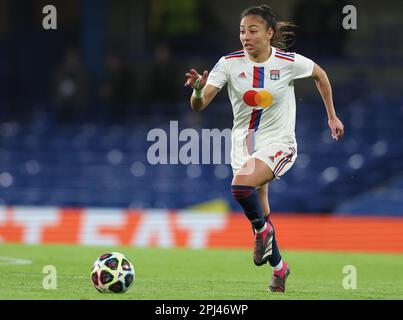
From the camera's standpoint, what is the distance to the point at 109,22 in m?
24.2

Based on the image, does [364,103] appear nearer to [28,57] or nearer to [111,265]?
[28,57]

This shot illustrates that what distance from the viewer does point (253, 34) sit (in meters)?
8.77

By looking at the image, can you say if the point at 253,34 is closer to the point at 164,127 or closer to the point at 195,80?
the point at 195,80

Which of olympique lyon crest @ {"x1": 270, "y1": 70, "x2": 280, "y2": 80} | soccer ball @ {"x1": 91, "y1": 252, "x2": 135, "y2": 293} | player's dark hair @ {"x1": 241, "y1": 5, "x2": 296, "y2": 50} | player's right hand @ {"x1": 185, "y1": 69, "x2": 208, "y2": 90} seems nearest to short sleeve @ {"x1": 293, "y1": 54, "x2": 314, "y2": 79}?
olympique lyon crest @ {"x1": 270, "y1": 70, "x2": 280, "y2": 80}

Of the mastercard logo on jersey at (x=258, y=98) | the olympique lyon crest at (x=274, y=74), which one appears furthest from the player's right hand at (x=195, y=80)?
the olympique lyon crest at (x=274, y=74)

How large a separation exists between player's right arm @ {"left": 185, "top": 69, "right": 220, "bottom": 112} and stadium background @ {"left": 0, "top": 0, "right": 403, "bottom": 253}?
26.1 ft

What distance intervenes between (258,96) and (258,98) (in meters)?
0.02

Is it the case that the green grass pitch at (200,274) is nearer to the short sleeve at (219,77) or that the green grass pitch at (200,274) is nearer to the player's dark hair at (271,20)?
the short sleeve at (219,77)

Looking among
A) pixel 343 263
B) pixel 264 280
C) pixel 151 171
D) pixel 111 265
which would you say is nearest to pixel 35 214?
pixel 151 171

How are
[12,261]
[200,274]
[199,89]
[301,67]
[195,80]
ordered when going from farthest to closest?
[12,261]
[200,274]
[301,67]
[199,89]
[195,80]

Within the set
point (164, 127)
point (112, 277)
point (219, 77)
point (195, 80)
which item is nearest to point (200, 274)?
point (112, 277)

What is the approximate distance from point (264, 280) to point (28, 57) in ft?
50.7

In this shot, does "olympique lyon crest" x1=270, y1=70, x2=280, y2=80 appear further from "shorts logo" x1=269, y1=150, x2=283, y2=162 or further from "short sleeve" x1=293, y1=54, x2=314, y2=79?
"shorts logo" x1=269, y1=150, x2=283, y2=162

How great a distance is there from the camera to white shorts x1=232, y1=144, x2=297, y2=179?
870 cm
